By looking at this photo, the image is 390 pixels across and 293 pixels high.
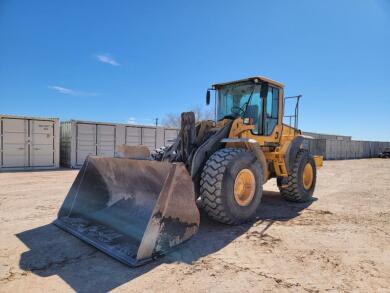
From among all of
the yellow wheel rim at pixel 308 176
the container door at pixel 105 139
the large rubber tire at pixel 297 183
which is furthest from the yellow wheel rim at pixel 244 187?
the container door at pixel 105 139

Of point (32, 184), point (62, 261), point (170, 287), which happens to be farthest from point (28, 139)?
point (170, 287)

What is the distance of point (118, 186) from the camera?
4.71 m

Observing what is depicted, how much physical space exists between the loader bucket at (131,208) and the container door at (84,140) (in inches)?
403

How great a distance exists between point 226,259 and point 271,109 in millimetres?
3807

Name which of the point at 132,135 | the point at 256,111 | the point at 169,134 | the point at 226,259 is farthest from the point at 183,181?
the point at 169,134

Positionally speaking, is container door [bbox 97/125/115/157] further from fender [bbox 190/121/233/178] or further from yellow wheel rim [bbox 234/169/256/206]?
yellow wheel rim [bbox 234/169/256/206]

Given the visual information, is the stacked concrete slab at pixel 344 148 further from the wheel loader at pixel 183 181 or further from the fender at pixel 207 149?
the fender at pixel 207 149

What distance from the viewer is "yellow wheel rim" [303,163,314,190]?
726 centimetres

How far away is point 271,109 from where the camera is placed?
20.8 feet

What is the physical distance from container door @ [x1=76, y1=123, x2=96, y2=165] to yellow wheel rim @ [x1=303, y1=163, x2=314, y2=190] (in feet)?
35.0

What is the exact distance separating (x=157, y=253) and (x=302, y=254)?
1781 mm

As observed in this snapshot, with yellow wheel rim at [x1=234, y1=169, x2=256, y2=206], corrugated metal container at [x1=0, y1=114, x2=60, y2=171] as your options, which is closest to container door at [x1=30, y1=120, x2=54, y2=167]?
corrugated metal container at [x1=0, y1=114, x2=60, y2=171]

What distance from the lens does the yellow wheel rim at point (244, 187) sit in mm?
4648

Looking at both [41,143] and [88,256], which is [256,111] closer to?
[88,256]
